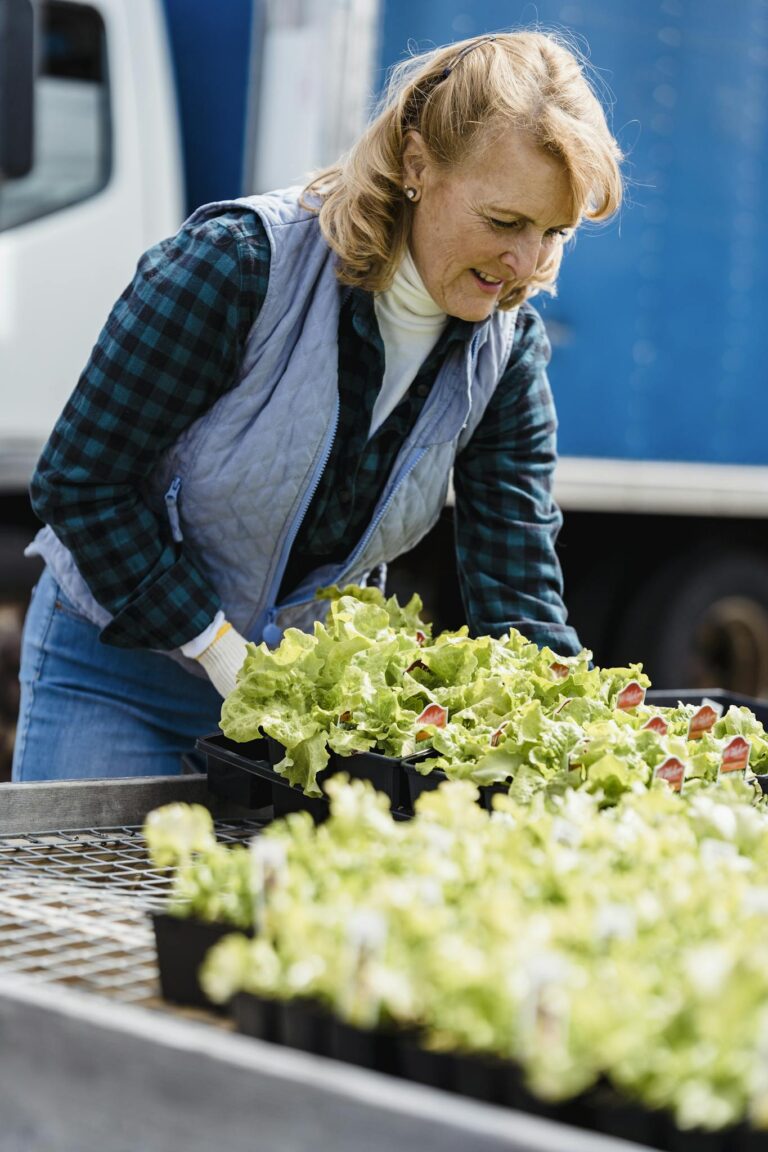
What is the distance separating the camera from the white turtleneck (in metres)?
2.52

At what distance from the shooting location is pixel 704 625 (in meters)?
6.13

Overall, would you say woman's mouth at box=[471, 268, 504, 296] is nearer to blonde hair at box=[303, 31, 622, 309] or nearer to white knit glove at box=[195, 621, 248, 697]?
blonde hair at box=[303, 31, 622, 309]

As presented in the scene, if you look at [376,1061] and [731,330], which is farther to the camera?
[731,330]

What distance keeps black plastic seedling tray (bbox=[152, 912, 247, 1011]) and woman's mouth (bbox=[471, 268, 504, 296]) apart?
1.22 m

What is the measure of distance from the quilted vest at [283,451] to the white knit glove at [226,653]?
90 millimetres

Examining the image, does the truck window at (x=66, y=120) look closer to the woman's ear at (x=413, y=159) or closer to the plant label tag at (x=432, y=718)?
the woman's ear at (x=413, y=159)

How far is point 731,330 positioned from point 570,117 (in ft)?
11.7

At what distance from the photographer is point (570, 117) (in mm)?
2314

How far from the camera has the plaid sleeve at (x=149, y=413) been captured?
7.63 ft

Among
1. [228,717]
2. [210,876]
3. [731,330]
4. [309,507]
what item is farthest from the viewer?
[731,330]

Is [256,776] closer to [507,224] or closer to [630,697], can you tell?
[630,697]

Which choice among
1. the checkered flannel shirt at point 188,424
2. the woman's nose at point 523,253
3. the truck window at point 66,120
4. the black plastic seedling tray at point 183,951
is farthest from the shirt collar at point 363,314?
the truck window at point 66,120

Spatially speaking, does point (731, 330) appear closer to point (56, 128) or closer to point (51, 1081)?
point (56, 128)

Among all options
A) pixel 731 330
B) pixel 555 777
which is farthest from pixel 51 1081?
pixel 731 330
